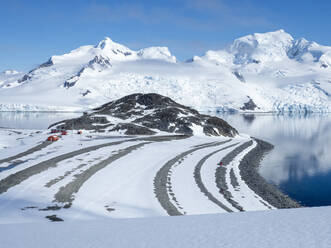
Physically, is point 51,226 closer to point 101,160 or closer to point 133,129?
point 101,160

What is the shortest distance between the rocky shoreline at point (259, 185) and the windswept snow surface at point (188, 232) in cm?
2010

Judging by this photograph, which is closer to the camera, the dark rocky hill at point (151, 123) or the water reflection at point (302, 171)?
the water reflection at point (302, 171)

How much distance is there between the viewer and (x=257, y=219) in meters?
13.6

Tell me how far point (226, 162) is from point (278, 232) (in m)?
40.4

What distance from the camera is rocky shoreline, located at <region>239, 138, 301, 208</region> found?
33491mm

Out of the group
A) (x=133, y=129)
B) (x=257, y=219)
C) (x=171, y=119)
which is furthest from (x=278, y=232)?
(x=171, y=119)

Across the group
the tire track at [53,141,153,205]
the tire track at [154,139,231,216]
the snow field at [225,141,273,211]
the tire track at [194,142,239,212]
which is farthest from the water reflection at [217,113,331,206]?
the tire track at [53,141,153,205]

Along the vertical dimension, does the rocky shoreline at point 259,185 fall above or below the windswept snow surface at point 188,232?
below

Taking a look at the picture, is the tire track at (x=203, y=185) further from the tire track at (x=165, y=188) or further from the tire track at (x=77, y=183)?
the tire track at (x=77, y=183)

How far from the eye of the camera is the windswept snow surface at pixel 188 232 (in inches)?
418

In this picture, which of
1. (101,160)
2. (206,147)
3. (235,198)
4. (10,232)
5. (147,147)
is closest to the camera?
(10,232)

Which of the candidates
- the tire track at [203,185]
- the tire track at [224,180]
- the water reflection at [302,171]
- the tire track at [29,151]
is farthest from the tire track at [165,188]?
the tire track at [29,151]

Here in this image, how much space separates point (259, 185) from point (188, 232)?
99.7 ft

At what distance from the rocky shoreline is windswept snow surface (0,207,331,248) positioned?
2010cm
